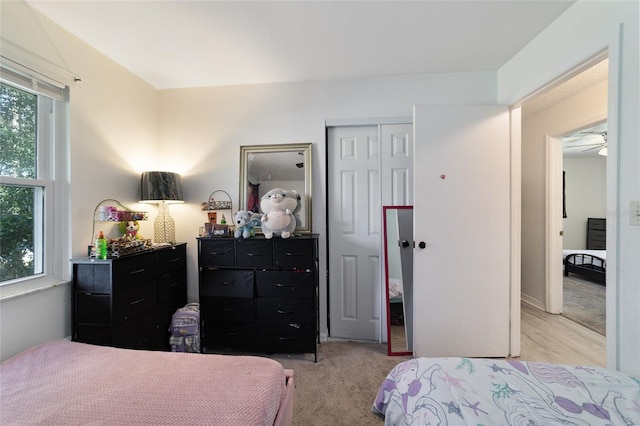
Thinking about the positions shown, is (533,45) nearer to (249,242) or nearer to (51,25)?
(249,242)

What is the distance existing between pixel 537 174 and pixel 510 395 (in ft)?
10.1

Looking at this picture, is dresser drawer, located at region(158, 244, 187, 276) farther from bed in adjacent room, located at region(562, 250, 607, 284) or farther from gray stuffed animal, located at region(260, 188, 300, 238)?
bed in adjacent room, located at region(562, 250, 607, 284)

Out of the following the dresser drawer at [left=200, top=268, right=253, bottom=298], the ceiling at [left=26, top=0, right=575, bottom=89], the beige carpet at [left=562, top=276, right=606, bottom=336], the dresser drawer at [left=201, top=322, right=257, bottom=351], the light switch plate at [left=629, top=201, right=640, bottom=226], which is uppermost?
the ceiling at [left=26, top=0, right=575, bottom=89]

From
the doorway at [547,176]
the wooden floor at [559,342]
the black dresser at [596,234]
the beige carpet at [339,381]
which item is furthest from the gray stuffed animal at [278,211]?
the black dresser at [596,234]

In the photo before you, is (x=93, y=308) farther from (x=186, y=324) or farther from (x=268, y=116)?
(x=268, y=116)

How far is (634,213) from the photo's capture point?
3.78 feet

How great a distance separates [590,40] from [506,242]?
1.35 meters

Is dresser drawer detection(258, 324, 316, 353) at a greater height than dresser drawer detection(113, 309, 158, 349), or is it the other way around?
dresser drawer detection(113, 309, 158, 349)

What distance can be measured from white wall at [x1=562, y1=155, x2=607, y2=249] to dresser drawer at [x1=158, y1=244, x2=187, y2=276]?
6.86 m

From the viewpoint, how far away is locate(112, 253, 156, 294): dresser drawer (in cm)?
166

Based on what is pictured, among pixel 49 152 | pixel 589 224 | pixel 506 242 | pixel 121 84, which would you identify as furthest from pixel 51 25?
pixel 589 224

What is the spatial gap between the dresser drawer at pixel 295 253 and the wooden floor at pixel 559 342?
189 cm

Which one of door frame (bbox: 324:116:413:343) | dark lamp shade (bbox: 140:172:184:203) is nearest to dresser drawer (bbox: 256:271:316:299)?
door frame (bbox: 324:116:413:343)

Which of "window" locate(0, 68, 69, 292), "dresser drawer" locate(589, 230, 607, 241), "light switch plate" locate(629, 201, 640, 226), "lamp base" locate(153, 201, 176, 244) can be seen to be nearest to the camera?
"light switch plate" locate(629, 201, 640, 226)
